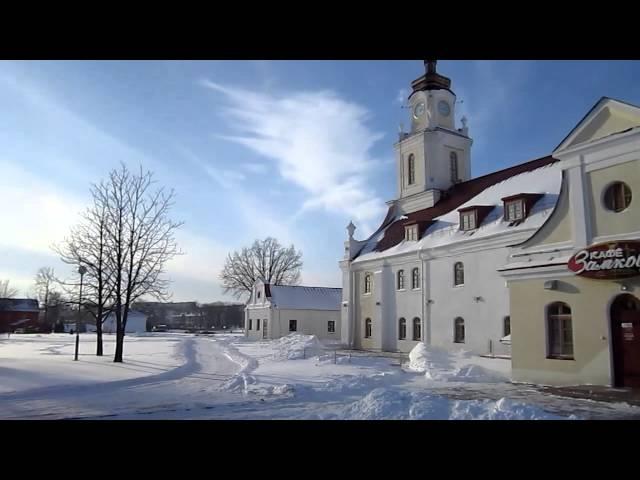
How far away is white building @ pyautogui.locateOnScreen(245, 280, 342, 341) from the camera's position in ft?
160

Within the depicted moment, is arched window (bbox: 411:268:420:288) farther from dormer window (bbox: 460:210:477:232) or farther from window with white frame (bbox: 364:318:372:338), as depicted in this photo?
window with white frame (bbox: 364:318:372:338)

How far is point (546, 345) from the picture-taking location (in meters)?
15.5

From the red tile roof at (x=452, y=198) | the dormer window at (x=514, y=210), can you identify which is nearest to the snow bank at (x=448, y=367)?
the dormer window at (x=514, y=210)

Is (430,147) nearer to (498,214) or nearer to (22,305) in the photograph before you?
(498,214)

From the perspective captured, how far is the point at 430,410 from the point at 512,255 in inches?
351

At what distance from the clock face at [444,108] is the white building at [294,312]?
2167 centimetres

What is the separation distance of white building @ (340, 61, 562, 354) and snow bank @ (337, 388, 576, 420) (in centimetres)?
1424

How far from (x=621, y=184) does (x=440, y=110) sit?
24.5 metres
